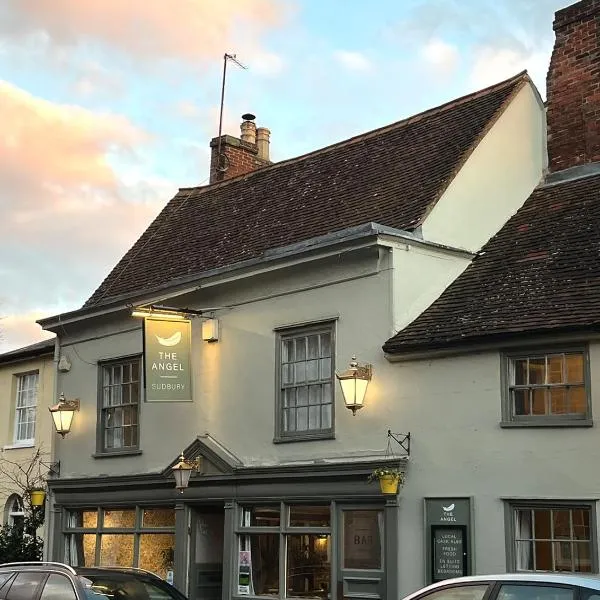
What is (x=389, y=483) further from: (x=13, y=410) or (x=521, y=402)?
(x=13, y=410)

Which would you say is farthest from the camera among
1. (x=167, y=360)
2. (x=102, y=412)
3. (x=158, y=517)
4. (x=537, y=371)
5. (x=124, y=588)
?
(x=102, y=412)

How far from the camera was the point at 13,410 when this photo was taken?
21641 millimetres

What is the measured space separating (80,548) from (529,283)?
10091mm

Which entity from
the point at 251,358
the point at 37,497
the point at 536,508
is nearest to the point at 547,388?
the point at 536,508

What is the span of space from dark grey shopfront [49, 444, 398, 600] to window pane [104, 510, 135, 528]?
0.06 ft

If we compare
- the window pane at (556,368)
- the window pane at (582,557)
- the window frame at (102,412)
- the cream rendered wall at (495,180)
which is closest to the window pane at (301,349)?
the cream rendered wall at (495,180)

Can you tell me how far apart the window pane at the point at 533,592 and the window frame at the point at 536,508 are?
4.55 metres

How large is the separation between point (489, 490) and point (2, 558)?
10869 millimetres

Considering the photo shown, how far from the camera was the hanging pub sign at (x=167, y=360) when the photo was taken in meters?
15.5

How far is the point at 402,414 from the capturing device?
1370 centimetres

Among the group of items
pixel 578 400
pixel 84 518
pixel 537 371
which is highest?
pixel 537 371

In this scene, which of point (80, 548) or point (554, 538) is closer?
point (554, 538)

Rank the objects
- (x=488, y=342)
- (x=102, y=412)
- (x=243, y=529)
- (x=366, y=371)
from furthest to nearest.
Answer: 1. (x=102, y=412)
2. (x=243, y=529)
3. (x=366, y=371)
4. (x=488, y=342)

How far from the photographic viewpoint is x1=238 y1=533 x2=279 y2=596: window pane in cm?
1506
